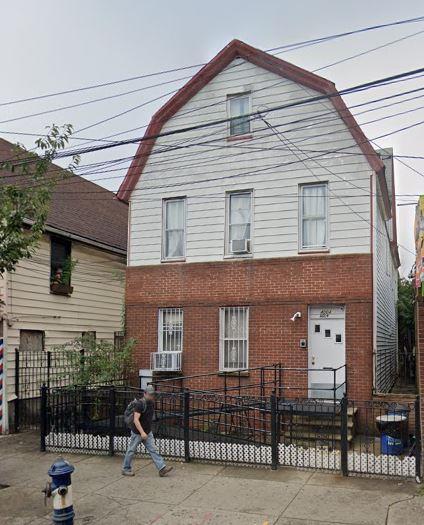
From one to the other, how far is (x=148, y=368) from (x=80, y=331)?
3537 mm

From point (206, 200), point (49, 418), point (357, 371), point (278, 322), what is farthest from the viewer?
point (206, 200)

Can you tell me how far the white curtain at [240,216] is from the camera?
14.5 meters

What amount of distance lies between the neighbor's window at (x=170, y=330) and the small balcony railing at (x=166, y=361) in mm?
226

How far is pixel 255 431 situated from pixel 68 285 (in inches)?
318

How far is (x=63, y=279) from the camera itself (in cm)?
1666

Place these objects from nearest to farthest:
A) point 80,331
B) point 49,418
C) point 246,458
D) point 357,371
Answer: point 246,458 → point 49,418 → point 357,371 → point 80,331

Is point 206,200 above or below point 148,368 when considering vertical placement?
above

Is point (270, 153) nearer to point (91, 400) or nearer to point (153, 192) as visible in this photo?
point (153, 192)

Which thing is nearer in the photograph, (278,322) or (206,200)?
(278,322)

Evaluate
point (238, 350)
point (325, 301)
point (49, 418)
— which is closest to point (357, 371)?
point (325, 301)

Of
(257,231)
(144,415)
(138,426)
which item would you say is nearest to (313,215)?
(257,231)

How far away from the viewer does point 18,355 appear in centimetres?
1428

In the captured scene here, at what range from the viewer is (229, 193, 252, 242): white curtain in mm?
14469

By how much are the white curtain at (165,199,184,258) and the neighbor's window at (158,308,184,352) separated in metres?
1.47
